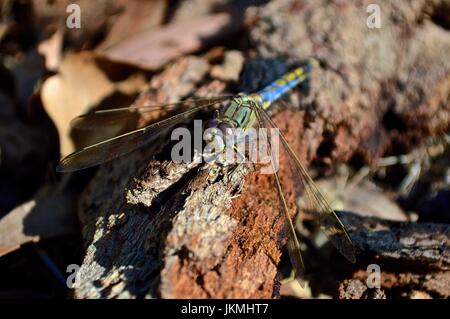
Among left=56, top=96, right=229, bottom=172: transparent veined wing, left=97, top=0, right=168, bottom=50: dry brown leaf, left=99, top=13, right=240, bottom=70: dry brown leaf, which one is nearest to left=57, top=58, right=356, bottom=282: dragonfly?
left=56, top=96, right=229, bottom=172: transparent veined wing

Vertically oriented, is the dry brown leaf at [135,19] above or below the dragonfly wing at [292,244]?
above

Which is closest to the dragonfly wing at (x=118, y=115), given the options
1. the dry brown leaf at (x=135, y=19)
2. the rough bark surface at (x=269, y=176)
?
the rough bark surface at (x=269, y=176)

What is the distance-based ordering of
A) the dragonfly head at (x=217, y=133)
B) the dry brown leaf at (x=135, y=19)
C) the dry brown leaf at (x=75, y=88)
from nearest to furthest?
the dragonfly head at (x=217, y=133), the dry brown leaf at (x=75, y=88), the dry brown leaf at (x=135, y=19)

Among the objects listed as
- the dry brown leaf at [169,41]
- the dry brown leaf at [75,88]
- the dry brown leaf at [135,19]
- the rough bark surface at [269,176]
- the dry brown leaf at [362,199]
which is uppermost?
the dry brown leaf at [135,19]

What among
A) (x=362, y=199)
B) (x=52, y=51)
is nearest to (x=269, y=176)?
(x=362, y=199)

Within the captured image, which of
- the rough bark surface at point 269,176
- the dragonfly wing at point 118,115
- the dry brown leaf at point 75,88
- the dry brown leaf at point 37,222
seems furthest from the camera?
the dry brown leaf at point 75,88

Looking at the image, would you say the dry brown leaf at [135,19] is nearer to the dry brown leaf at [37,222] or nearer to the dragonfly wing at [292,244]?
the dry brown leaf at [37,222]

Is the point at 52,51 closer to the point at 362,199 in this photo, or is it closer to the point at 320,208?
the point at 320,208

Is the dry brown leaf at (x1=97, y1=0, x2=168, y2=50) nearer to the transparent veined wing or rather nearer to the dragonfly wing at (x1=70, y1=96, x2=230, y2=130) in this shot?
the dragonfly wing at (x1=70, y1=96, x2=230, y2=130)
